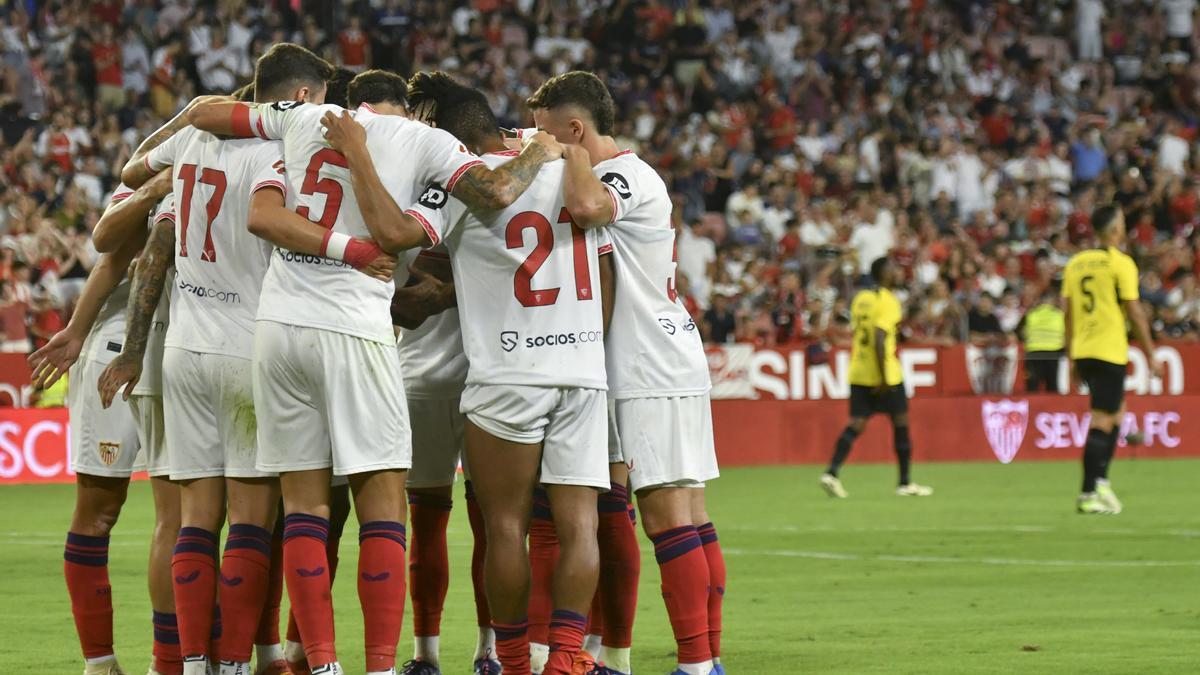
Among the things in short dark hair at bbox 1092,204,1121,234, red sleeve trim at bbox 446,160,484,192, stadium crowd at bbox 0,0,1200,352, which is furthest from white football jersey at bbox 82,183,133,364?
stadium crowd at bbox 0,0,1200,352

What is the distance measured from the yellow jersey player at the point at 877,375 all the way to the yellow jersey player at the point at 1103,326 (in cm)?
246

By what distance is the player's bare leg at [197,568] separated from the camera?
6.49 m

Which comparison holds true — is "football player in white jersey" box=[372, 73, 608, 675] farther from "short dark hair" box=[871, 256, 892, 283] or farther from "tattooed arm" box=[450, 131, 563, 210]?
"short dark hair" box=[871, 256, 892, 283]

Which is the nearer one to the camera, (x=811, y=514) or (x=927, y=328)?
(x=811, y=514)

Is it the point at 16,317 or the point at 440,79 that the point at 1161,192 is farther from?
the point at 440,79


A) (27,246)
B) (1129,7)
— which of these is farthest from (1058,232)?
(27,246)

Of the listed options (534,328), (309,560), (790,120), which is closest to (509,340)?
(534,328)

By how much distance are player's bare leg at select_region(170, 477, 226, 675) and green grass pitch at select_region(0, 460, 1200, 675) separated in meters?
1.31

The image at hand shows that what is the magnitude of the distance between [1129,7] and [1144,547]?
2186 cm

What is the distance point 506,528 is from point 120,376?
1587 millimetres

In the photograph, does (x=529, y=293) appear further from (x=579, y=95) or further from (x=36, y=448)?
(x=36, y=448)

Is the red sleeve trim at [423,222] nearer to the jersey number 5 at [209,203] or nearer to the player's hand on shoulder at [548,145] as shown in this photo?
the player's hand on shoulder at [548,145]

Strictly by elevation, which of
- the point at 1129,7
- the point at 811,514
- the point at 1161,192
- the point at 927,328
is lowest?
the point at 811,514

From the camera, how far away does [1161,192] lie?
28281mm
